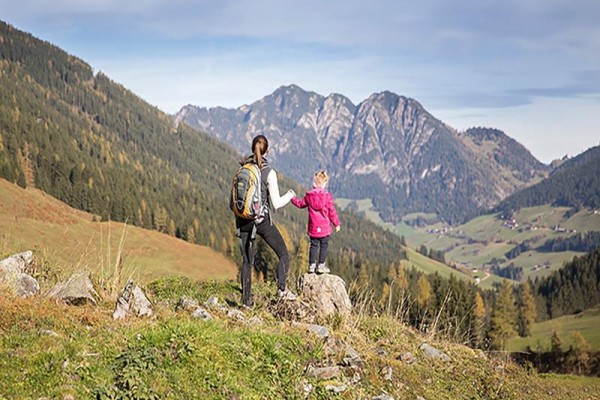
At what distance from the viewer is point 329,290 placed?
39.6 ft

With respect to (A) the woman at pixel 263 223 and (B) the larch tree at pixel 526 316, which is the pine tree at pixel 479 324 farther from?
(B) the larch tree at pixel 526 316

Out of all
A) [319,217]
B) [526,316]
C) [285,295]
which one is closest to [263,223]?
[285,295]

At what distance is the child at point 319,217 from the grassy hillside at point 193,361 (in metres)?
2.70

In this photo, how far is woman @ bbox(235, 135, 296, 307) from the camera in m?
10.5

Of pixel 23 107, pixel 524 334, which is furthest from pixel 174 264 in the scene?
pixel 23 107

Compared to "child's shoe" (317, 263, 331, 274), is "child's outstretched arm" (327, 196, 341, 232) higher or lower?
higher

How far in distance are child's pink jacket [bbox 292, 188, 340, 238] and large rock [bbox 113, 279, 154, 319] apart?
5.13 metres

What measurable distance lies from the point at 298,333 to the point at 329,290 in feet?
10.1

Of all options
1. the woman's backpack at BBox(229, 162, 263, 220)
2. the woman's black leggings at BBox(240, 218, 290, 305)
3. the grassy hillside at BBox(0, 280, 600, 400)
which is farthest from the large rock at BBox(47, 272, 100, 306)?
the woman's backpack at BBox(229, 162, 263, 220)

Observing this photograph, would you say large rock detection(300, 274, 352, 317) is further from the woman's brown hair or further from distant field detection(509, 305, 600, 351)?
distant field detection(509, 305, 600, 351)

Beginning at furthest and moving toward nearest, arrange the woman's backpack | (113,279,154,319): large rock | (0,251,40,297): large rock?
the woman's backpack
(0,251,40,297): large rock
(113,279,154,319): large rock

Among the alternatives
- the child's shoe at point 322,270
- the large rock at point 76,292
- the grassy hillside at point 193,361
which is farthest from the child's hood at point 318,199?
the large rock at point 76,292

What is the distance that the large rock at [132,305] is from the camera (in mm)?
8938

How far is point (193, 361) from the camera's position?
686 cm
